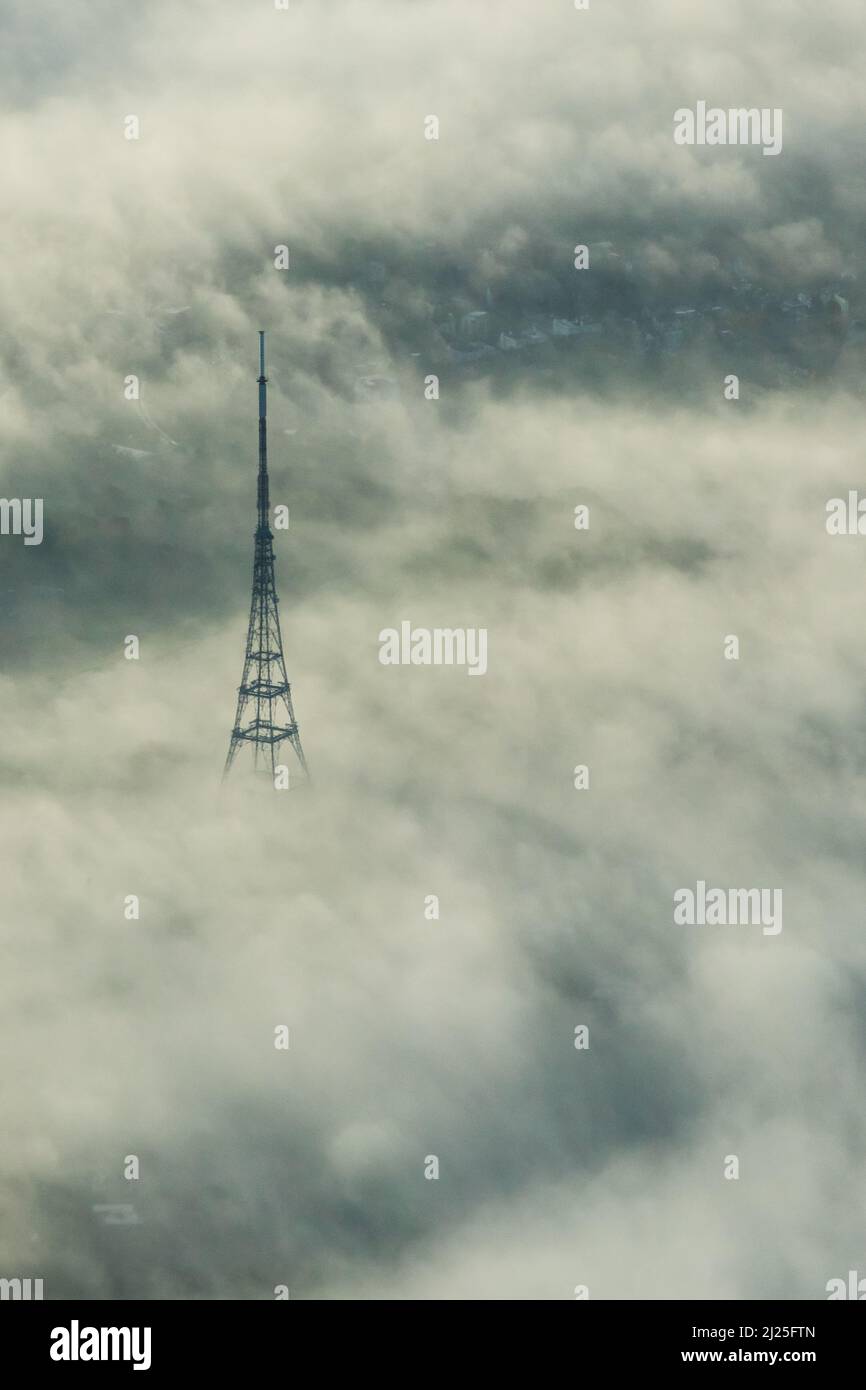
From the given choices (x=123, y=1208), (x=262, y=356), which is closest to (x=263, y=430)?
(x=262, y=356)

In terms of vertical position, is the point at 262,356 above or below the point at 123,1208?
above

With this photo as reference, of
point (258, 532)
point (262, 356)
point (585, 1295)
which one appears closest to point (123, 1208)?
point (585, 1295)
